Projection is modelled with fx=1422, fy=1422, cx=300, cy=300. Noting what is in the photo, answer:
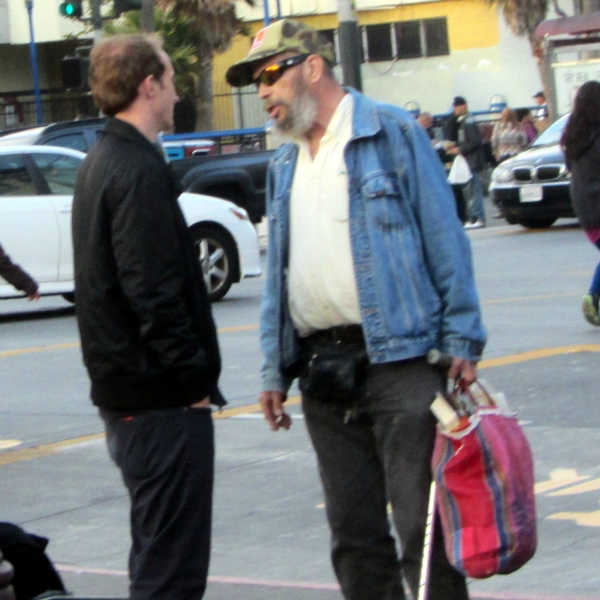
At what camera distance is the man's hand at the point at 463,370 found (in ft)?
12.4

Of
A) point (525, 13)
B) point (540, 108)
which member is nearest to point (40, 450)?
point (540, 108)

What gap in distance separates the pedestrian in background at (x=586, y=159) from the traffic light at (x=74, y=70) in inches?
481

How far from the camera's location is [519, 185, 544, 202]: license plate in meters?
19.3

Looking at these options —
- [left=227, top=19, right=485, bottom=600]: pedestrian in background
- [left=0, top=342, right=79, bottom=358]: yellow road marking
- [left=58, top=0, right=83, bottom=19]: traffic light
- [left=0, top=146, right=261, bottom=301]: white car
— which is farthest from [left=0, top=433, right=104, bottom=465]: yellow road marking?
[left=58, top=0, right=83, bottom=19]: traffic light

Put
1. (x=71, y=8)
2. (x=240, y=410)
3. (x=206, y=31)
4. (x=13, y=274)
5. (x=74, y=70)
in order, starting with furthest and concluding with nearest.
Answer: (x=206, y=31), (x=71, y=8), (x=74, y=70), (x=240, y=410), (x=13, y=274)

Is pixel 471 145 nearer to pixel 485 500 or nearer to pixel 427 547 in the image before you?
pixel 427 547

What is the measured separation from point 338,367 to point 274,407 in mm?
380

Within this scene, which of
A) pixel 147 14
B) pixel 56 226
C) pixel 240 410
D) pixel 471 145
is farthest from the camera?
pixel 147 14

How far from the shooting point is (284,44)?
3.95m

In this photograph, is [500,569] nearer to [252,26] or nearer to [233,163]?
[233,163]

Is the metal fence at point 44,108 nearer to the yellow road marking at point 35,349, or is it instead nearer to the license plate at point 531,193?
the license plate at point 531,193

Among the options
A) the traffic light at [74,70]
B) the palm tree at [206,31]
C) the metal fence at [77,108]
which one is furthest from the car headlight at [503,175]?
the palm tree at [206,31]

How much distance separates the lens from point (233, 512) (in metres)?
6.24

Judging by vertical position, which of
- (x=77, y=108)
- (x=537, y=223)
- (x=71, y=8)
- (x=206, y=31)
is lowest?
(x=537, y=223)
